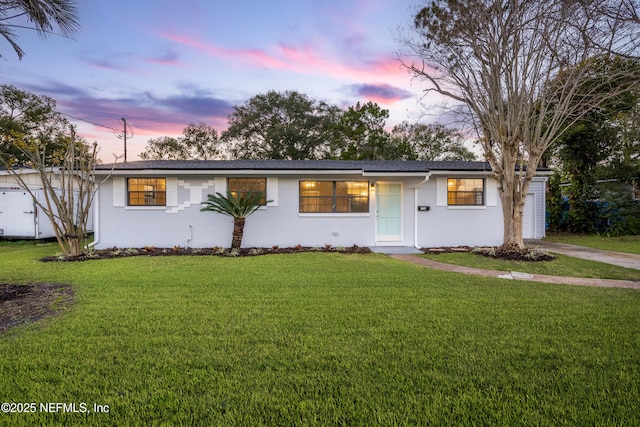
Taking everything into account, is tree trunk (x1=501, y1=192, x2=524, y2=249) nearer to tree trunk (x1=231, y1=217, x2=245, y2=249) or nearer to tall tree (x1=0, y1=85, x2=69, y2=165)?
tree trunk (x1=231, y1=217, x2=245, y2=249)

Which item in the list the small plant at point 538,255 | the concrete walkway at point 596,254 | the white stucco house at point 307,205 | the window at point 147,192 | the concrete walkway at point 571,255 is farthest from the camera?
the window at point 147,192

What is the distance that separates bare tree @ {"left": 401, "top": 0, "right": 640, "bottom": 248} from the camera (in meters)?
7.69

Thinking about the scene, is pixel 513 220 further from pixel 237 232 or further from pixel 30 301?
pixel 30 301

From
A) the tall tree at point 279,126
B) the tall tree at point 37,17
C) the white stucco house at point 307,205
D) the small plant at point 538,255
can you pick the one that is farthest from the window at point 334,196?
the tall tree at point 279,126

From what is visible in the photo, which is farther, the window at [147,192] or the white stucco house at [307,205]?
the window at [147,192]

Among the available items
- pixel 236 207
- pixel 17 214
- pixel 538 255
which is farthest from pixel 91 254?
pixel 538 255

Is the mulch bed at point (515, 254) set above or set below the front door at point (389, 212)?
below

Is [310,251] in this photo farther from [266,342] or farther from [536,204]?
[536,204]

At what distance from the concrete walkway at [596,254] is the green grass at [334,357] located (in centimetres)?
370

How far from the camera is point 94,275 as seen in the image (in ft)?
20.0

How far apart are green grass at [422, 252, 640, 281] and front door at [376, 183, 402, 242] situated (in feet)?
7.29

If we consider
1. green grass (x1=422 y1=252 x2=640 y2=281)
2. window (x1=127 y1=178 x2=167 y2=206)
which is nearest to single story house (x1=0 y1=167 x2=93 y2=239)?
window (x1=127 y1=178 x2=167 y2=206)

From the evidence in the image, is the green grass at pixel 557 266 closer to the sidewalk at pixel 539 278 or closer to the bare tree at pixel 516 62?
the sidewalk at pixel 539 278

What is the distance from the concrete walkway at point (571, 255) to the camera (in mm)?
5672
